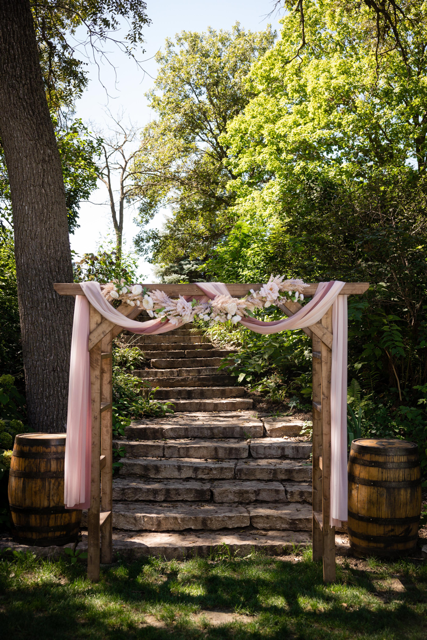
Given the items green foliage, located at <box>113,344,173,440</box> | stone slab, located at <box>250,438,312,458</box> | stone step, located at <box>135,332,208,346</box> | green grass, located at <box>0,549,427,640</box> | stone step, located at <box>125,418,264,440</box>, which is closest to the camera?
green grass, located at <box>0,549,427,640</box>

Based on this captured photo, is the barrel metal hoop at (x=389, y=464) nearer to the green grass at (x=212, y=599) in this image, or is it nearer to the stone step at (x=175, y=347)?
the green grass at (x=212, y=599)

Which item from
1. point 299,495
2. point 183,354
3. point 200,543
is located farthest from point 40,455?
point 183,354

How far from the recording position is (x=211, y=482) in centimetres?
507

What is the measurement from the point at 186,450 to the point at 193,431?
1.63 feet

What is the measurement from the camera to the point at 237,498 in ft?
15.7

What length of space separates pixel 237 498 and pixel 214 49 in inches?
780

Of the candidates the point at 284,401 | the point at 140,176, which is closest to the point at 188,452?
the point at 284,401

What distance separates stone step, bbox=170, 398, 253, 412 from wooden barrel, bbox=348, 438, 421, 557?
3.36 meters

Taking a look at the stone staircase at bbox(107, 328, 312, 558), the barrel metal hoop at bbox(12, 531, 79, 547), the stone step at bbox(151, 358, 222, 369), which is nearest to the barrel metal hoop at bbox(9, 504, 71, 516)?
the barrel metal hoop at bbox(12, 531, 79, 547)

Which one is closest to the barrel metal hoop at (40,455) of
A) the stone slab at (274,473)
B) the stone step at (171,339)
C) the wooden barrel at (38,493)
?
the wooden barrel at (38,493)

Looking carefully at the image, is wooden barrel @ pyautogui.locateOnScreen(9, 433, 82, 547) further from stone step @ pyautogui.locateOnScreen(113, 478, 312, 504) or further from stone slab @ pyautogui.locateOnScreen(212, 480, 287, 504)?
stone slab @ pyautogui.locateOnScreen(212, 480, 287, 504)

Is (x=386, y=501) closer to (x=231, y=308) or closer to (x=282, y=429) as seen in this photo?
(x=231, y=308)

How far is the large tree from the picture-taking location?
16.0 feet

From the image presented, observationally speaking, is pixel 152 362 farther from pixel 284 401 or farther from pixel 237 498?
pixel 237 498
